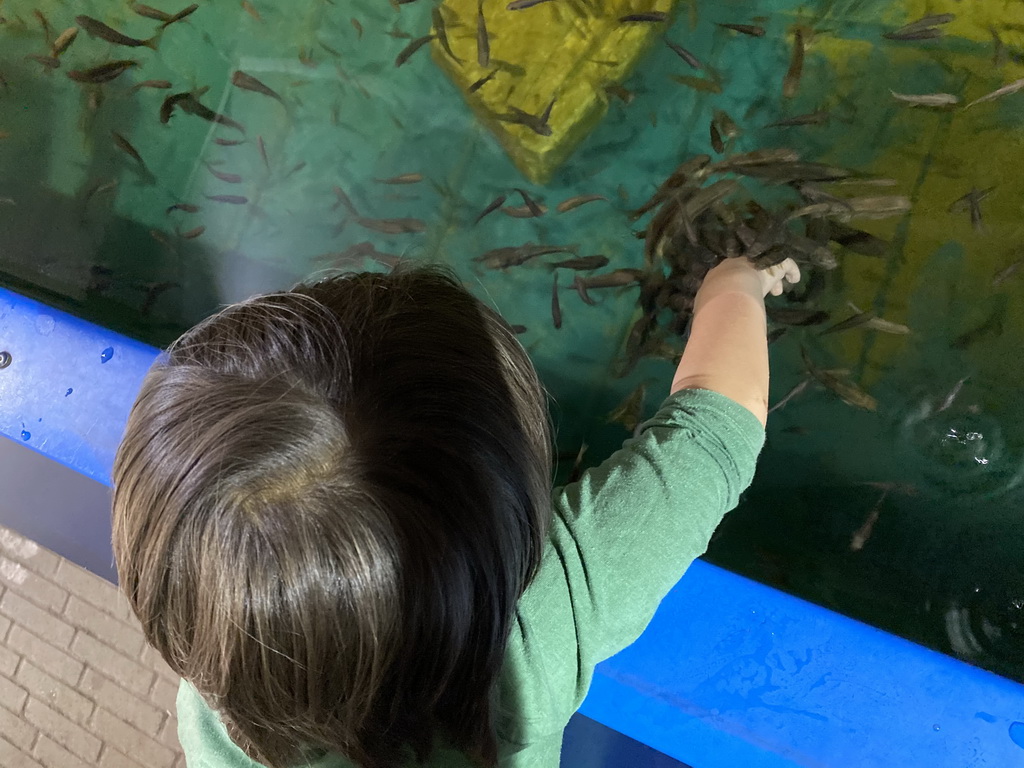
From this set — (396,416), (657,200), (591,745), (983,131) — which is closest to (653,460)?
(396,416)

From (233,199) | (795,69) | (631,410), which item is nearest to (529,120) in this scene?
(795,69)

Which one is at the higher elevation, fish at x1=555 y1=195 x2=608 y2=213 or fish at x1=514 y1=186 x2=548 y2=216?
fish at x1=555 y1=195 x2=608 y2=213

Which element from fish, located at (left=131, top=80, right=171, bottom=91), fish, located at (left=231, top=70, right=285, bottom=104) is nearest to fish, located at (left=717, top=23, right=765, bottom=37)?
fish, located at (left=231, top=70, right=285, bottom=104)

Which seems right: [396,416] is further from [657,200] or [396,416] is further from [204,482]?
[657,200]

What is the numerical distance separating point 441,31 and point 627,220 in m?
0.86

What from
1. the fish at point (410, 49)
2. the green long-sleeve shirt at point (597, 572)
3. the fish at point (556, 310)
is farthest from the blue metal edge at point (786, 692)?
the fish at point (410, 49)

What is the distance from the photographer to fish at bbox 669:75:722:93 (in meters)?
2.06

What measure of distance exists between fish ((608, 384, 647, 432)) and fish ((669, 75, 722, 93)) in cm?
92

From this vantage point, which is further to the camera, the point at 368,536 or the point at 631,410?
the point at 631,410

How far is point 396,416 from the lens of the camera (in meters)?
0.61

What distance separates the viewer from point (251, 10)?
2.42m

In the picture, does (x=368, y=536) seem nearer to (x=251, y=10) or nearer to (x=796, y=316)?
(x=796, y=316)

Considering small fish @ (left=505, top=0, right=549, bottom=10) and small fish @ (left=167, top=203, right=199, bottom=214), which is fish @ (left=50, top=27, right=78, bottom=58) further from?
small fish @ (left=505, top=0, right=549, bottom=10)

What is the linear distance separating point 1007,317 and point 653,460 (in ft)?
4.73
